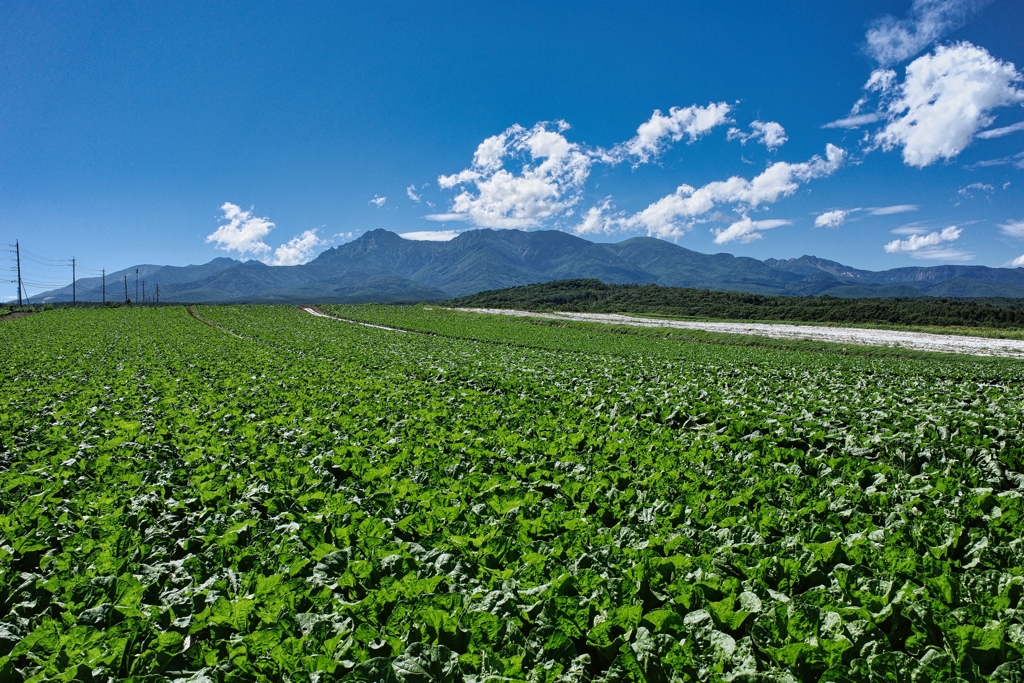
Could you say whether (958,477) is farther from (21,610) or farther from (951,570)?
(21,610)

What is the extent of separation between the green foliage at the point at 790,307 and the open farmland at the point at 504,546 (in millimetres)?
69302

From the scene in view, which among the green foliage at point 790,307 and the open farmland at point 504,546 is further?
the green foliage at point 790,307

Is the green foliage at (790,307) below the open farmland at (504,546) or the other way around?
the other way around

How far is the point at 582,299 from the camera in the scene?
417 feet

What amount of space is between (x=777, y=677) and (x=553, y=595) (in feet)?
5.01

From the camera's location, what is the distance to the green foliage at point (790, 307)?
217 feet

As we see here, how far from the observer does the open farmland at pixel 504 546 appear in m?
3.33

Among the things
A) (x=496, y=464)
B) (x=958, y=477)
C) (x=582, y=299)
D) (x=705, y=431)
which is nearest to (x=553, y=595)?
(x=496, y=464)

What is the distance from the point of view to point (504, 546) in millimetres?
4688

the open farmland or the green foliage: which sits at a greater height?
the green foliage

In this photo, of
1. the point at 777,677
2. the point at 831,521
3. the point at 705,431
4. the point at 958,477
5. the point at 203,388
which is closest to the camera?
the point at 777,677

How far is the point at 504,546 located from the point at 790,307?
3789 inches

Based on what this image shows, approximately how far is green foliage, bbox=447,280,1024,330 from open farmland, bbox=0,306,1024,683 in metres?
69.3

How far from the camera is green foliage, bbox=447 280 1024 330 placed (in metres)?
66.1
